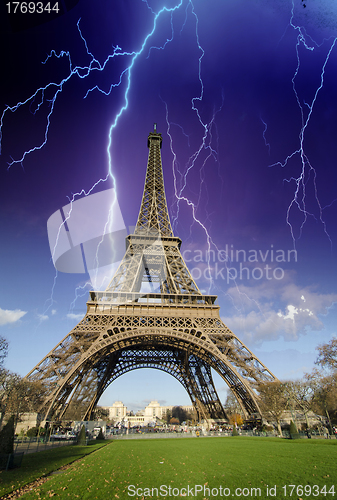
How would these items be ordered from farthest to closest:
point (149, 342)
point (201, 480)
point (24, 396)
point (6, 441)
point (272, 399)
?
point (149, 342) < point (272, 399) < point (24, 396) < point (6, 441) < point (201, 480)

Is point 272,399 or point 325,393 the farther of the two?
point 325,393

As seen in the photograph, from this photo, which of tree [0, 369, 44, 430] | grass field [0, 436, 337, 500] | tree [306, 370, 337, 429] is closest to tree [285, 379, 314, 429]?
tree [306, 370, 337, 429]

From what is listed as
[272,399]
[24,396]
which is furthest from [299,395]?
[24,396]

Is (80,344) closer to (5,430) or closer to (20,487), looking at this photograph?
(5,430)

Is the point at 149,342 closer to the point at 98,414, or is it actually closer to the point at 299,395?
the point at 299,395

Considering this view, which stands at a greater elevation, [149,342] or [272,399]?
[149,342]

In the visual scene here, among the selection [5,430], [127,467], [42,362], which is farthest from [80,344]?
[127,467]

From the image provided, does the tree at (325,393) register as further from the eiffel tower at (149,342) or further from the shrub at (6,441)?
the shrub at (6,441)
